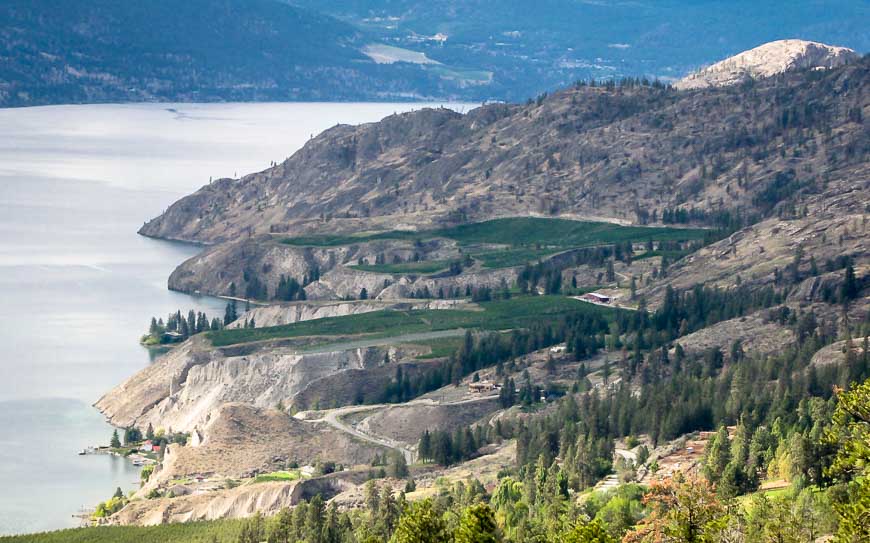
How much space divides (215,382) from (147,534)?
54218mm

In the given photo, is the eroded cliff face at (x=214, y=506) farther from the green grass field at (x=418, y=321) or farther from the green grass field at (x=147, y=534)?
the green grass field at (x=418, y=321)

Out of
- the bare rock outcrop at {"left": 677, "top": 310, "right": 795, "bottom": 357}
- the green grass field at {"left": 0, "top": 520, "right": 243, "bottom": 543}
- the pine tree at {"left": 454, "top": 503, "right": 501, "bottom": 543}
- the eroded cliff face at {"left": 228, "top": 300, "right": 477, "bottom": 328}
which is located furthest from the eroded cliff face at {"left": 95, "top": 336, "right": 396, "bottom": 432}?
the pine tree at {"left": 454, "top": 503, "right": 501, "bottom": 543}

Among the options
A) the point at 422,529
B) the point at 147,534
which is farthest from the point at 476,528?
the point at 147,534

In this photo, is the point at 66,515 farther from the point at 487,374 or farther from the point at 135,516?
the point at 487,374

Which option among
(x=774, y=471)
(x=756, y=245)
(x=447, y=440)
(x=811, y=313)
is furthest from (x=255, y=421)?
(x=756, y=245)

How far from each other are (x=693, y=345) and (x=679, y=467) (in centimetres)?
4669

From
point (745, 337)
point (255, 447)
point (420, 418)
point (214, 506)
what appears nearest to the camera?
point (214, 506)

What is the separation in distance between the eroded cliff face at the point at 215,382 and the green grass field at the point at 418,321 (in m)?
7.03

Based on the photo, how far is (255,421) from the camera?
135250 millimetres

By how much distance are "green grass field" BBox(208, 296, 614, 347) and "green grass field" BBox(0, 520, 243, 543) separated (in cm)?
6209

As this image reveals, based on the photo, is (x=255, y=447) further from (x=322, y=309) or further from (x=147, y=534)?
(x=322, y=309)

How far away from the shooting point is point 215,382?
15888 centimetres

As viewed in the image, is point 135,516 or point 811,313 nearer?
point 135,516

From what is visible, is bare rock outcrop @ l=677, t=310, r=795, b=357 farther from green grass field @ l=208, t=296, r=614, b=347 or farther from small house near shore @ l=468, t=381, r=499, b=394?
green grass field @ l=208, t=296, r=614, b=347
